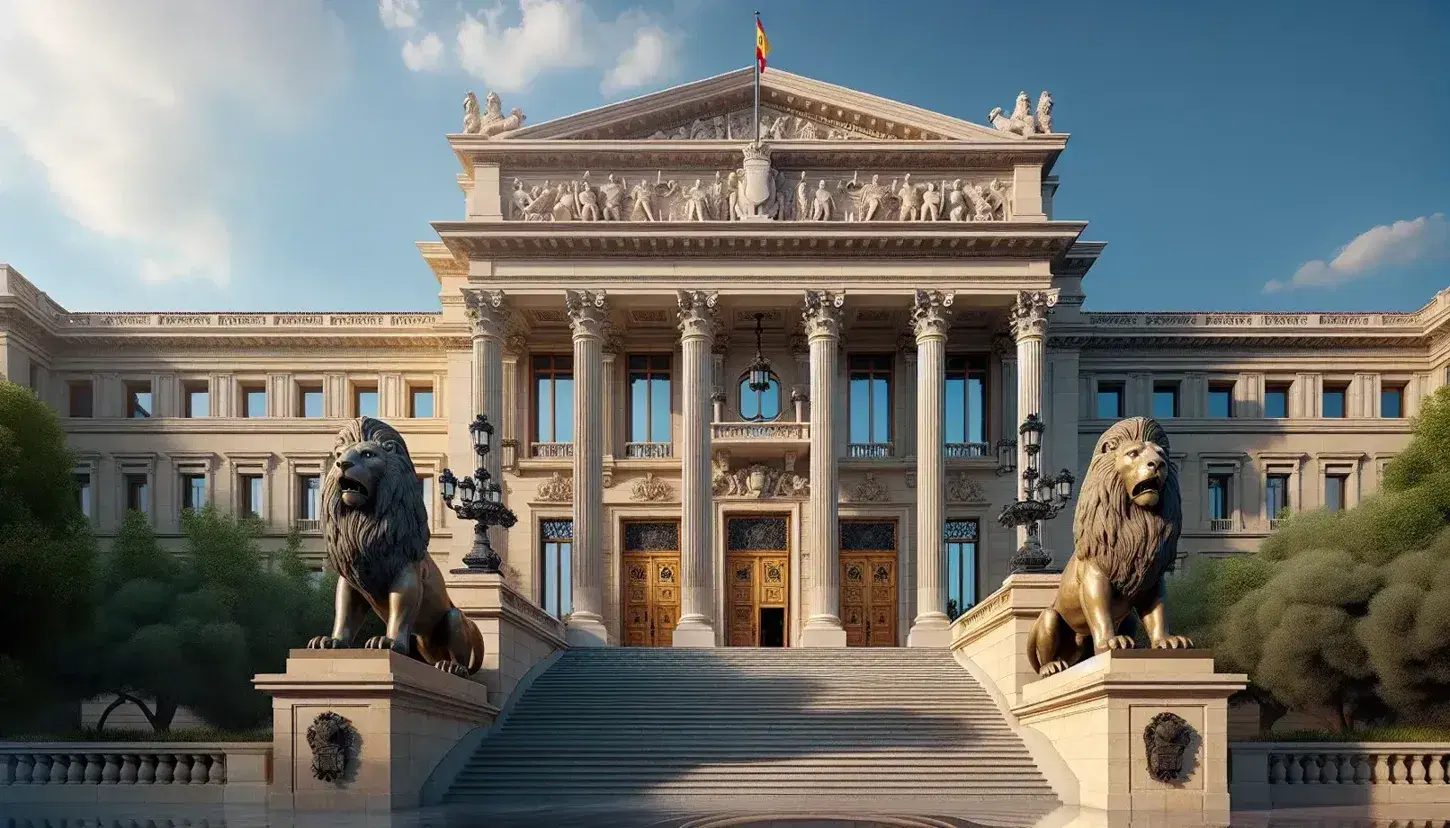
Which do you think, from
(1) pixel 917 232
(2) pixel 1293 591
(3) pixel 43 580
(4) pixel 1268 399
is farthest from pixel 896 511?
(3) pixel 43 580

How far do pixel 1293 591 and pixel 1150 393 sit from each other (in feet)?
46.1

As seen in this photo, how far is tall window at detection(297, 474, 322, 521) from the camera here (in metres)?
37.8

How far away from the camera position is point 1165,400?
38375 millimetres

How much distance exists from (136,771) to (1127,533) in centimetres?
1303

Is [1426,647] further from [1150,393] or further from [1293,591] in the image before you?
[1150,393]

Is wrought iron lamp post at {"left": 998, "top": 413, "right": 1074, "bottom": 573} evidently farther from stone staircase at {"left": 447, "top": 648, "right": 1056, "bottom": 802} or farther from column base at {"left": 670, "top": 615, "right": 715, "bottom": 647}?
column base at {"left": 670, "top": 615, "right": 715, "bottom": 647}

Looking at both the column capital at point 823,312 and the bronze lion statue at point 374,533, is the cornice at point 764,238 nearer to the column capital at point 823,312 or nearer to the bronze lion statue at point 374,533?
the column capital at point 823,312

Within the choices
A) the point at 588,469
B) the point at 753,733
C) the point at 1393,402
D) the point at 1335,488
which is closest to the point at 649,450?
the point at 588,469

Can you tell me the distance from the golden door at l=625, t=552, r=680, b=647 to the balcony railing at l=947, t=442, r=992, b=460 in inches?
337

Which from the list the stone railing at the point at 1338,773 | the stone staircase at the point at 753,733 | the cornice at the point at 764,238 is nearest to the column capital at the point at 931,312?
the cornice at the point at 764,238

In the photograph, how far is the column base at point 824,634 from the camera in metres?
28.6

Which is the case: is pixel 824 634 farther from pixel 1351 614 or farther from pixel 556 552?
pixel 1351 614

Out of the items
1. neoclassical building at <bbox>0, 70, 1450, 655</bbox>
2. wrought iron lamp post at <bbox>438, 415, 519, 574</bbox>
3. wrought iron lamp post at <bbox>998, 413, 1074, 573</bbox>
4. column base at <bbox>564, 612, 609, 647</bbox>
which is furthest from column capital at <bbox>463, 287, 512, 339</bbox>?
wrought iron lamp post at <bbox>998, 413, 1074, 573</bbox>

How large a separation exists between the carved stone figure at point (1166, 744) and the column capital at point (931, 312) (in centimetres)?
1758
